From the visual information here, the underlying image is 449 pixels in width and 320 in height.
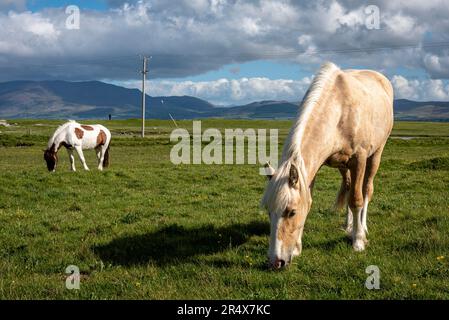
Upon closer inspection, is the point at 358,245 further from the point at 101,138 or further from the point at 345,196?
the point at 101,138

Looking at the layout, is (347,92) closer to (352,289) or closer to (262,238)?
(262,238)

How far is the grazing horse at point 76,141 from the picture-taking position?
22000mm

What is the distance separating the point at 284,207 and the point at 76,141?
61.8 ft

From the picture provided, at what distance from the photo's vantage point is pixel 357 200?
Result: 838cm

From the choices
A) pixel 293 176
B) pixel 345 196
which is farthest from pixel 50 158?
pixel 293 176

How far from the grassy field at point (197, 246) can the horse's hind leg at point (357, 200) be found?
0.24m

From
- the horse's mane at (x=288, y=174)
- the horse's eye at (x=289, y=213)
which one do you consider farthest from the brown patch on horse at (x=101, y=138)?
the horse's eye at (x=289, y=213)

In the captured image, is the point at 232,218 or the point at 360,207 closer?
the point at 360,207

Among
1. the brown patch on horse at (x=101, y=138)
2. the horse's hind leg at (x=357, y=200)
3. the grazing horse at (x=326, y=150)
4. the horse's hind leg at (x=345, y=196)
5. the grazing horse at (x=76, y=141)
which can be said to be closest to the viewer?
the grazing horse at (x=326, y=150)

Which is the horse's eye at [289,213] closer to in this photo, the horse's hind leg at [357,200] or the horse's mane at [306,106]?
the horse's mane at [306,106]
